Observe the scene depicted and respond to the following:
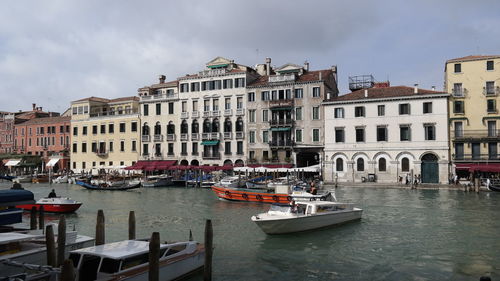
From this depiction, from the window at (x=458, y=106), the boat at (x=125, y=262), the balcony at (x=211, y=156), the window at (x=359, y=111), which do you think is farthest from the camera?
the balcony at (x=211, y=156)

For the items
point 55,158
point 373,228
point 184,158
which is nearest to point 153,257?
point 373,228

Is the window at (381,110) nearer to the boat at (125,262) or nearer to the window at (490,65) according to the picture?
the window at (490,65)

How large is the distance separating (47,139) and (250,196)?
48729 millimetres

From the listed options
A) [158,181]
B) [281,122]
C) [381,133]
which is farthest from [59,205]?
[381,133]

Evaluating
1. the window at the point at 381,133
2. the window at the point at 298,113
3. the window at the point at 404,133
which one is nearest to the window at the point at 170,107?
the window at the point at 298,113

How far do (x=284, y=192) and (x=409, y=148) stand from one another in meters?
18.7

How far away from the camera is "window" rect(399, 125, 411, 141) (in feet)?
129

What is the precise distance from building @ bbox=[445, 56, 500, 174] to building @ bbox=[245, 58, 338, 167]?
11.7 meters

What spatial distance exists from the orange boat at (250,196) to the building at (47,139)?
41.3 meters

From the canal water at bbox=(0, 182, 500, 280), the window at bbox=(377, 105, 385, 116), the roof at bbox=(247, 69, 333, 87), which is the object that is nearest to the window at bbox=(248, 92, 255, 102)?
the roof at bbox=(247, 69, 333, 87)

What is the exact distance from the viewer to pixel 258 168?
41906 millimetres

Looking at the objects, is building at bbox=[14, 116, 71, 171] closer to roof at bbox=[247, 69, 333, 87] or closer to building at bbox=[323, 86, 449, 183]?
roof at bbox=[247, 69, 333, 87]

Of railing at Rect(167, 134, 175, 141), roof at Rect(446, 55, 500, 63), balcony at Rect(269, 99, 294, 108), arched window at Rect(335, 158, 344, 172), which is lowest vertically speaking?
arched window at Rect(335, 158, 344, 172)

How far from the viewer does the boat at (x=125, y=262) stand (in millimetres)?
9734
